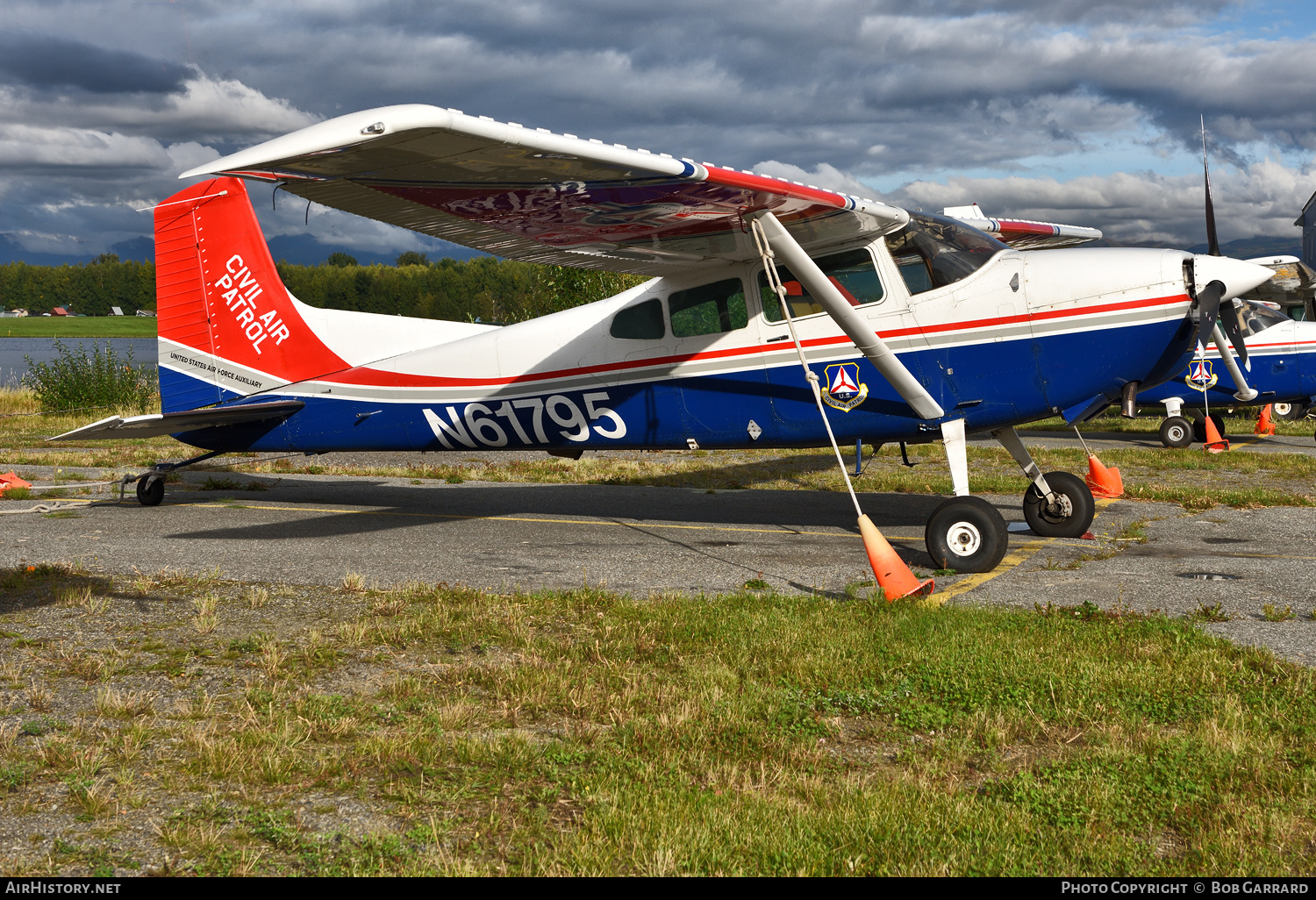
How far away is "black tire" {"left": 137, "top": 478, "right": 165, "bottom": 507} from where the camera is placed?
11.1m

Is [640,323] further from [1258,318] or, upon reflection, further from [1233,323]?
[1258,318]

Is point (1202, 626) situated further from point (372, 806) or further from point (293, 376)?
point (293, 376)

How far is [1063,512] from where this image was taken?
8.51 metres

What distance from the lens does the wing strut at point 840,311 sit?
707 centimetres

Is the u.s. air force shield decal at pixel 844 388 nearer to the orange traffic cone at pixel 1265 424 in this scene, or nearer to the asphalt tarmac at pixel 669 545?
the asphalt tarmac at pixel 669 545

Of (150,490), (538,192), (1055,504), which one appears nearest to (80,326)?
(150,490)

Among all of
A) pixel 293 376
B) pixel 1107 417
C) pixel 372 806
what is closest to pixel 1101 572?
pixel 372 806

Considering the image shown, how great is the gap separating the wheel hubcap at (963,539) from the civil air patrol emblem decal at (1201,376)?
1251 cm

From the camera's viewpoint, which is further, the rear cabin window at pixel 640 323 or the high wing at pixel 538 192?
the rear cabin window at pixel 640 323

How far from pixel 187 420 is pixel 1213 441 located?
620 inches

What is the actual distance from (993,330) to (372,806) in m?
6.05

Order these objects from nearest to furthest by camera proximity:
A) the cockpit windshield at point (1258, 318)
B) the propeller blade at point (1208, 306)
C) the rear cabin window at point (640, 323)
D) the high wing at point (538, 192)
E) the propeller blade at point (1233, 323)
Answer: the high wing at point (538, 192)
the propeller blade at point (1208, 306)
the propeller blade at point (1233, 323)
the rear cabin window at point (640, 323)
the cockpit windshield at point (1258, 318)

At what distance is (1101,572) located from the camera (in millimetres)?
6922

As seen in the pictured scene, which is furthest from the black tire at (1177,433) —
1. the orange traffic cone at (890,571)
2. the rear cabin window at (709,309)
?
the orange traffic cone at (890,571)
